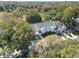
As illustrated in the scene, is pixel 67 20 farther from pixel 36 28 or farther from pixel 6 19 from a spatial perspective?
pixel 6 19

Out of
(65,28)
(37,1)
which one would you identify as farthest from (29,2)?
(65,28)

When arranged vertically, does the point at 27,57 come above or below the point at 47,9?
below

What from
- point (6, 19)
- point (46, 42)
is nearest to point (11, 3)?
point (6, 19)

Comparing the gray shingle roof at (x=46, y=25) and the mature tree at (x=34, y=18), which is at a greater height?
the mature tree at (x=34, y=18)

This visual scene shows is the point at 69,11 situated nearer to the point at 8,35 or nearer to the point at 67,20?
the point at 67,20

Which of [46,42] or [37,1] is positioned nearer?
[46,42]

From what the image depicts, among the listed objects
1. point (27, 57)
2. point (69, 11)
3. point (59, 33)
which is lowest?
point (27, 57)

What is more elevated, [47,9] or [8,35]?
[47,9]

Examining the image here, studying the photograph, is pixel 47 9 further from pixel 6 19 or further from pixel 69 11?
pixel 6 19

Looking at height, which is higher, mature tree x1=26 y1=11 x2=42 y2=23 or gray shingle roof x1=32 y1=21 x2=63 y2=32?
mature tree x1=26 y1=11 x2=42 y2=23
